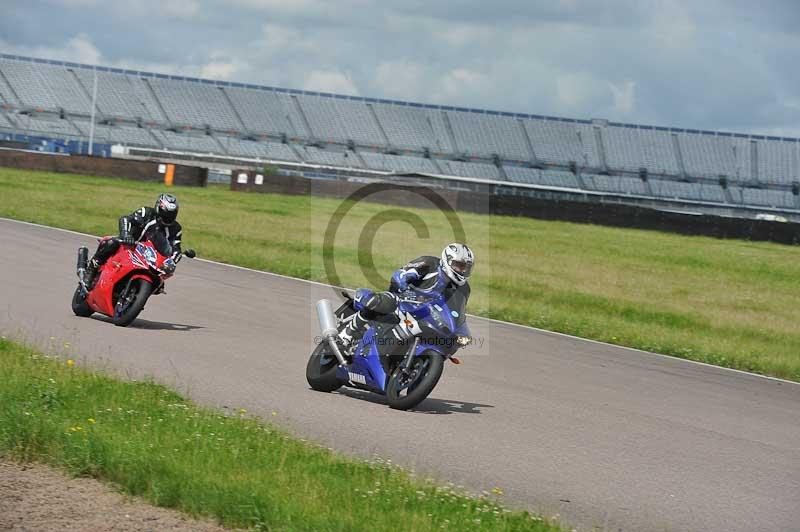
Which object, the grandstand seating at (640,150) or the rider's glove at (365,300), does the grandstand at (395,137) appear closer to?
the grandstand seating at (640,150)

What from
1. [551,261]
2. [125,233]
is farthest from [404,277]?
[551,261]

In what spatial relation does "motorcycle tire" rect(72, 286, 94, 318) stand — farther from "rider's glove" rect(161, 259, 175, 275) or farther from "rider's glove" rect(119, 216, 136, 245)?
"rider's glove" rect(161, 259, 175, 275)

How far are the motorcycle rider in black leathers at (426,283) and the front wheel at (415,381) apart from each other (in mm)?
298

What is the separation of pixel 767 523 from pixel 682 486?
0.85 meters

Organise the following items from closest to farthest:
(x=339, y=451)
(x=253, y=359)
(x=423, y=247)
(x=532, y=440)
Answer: (x=339, y=451) → (x=532, y=440) → (x=253, y=359) → (x=423, y=247)

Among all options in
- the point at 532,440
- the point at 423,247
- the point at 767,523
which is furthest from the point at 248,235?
the point at 767,523

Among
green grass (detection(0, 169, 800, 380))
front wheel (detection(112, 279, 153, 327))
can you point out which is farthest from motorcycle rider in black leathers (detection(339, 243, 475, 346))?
green grass (detection(0, 169, 800, 380))

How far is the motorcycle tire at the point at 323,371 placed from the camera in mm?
9656

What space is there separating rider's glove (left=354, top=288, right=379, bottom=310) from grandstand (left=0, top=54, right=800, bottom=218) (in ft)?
205

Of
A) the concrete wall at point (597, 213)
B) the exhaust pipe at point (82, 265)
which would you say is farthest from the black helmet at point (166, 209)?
the concrete wall at point (597, 213)

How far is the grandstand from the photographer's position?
7312 cm

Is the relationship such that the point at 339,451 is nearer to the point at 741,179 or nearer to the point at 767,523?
the point at 767,523

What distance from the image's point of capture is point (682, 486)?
24.9ft

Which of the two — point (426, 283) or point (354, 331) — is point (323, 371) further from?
point (426, 283)
